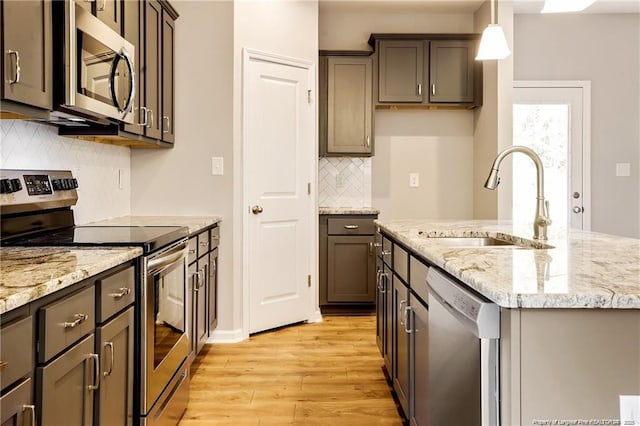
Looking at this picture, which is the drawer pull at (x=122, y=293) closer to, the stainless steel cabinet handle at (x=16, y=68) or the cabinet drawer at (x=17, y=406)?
the cabinet drawer at (x=17, y=406)

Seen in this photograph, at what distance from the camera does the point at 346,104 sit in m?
4.67

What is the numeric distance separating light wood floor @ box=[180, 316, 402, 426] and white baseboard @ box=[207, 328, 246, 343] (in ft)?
0.23

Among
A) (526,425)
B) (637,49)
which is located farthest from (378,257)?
(637,49)

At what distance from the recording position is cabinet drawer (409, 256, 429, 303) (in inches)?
74.2

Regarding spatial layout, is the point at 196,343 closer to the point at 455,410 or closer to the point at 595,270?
the point at 455,410

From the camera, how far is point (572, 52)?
504 centimetres

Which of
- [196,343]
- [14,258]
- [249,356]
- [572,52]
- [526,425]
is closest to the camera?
[526,425]

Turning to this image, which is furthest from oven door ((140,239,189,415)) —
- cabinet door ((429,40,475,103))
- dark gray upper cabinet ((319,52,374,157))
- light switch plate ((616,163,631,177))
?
light switch plate ((616,163,631,177))

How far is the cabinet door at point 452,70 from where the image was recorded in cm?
471

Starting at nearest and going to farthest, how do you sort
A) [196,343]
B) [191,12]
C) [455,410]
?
[455,410] → [196,343] → [191,12]

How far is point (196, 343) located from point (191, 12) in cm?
221

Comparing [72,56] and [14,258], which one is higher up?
[72,56]

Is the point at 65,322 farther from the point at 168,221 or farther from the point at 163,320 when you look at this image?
the point at 168,221

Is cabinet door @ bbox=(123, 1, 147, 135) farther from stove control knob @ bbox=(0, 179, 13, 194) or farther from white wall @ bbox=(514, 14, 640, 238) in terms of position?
white wall @ bbox=(514, 14, 640, 238)
